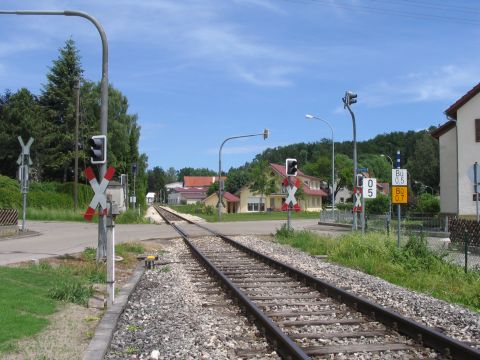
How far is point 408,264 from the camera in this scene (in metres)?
13.7

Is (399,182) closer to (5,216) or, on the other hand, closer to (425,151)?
(5,216)

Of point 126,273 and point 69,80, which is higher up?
point 69,80

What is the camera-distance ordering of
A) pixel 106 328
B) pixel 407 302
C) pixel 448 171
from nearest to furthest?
pixel 106 328 < pixel 407 302 < pixel 448 171

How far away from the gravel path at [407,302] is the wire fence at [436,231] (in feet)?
8.66

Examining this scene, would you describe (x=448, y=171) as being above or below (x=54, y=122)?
below

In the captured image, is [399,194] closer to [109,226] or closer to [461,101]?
[109,226]

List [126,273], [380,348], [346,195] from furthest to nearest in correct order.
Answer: [346,195] < [126,273] < [380,348]

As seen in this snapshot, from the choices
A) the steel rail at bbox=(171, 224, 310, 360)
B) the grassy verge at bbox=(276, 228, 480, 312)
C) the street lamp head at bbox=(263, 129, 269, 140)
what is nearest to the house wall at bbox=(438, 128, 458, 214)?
the street lamp head at bbox=(263, 129, 269, 140)

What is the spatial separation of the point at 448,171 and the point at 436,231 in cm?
866

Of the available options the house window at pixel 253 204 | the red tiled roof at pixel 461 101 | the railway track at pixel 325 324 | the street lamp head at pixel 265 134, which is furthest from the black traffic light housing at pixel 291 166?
the house window at pixel 253 204

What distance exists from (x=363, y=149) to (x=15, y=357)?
178392 millimetres

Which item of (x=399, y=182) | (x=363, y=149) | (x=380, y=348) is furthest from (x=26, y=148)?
(x=363, y=149)

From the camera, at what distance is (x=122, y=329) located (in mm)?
7355

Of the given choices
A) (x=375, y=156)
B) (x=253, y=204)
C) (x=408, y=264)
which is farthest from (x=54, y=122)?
(x=375, y=156)
